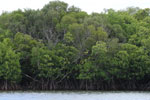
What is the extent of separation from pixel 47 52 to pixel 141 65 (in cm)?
1277

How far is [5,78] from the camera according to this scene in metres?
53.0

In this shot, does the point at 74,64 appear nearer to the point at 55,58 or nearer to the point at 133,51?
the point at 55,58

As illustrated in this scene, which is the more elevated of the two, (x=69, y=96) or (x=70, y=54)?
(x=70, y=54)

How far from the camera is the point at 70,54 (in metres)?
56.0

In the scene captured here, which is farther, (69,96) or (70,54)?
(70,54)

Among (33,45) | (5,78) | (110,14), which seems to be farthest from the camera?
(110,14)

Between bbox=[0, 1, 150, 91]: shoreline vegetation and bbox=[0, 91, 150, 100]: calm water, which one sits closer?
bbox=[0, 91, 150, 100]: calm water

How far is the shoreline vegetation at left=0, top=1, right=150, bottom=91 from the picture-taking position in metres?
54.7

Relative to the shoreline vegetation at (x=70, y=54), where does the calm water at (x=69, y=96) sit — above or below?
below

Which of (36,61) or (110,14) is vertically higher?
(110,14)

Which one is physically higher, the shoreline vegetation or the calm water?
the shoreline vegetation

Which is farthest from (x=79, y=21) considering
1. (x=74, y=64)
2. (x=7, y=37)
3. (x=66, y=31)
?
(x=7, y=37)

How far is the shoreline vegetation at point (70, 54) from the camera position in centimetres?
5469

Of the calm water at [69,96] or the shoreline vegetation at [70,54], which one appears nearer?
the calm water at [69,96]
